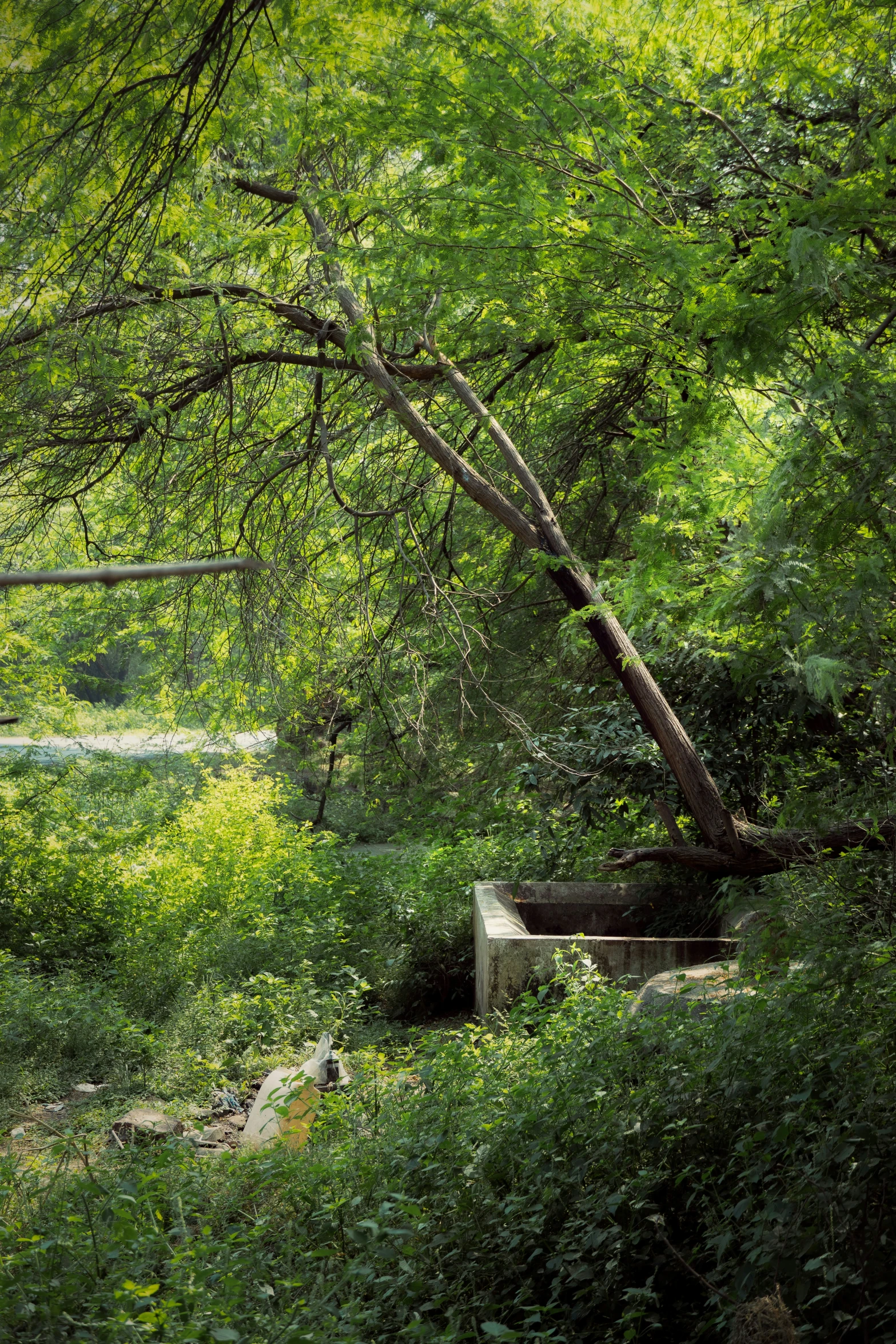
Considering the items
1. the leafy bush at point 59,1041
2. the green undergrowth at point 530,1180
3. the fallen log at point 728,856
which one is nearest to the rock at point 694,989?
the green undergrowth at point 530,1180

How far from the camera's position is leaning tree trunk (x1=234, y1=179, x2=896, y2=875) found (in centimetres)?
646

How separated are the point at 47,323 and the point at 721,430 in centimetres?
356

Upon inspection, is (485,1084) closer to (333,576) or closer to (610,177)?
(610,177)

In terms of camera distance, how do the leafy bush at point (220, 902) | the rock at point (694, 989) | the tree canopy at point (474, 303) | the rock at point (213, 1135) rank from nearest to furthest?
the tree canopy at point (474, 303), the rock at point (694, 989), the rock at point (213, 1135), the leafy bush at point (220, 902)

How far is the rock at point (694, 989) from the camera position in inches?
176

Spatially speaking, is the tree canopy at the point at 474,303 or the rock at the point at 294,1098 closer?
the tree canopy at the point at 474,303

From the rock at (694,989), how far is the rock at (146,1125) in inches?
102

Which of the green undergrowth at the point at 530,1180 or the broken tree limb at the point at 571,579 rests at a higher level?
the broken tree limb at the point at 571,579

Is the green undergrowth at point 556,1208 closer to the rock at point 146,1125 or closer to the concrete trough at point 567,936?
the rock at point 146,1125

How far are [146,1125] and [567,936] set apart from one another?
3214 mm

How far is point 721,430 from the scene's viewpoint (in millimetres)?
5316

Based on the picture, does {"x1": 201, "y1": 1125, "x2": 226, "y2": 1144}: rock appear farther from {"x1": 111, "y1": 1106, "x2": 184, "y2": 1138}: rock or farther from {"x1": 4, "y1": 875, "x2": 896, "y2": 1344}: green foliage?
{"x1": 4, "y1": 875, "x2": 896, "y2": 1344}: green foliage

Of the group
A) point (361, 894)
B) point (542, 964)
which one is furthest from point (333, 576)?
point (542, 964)

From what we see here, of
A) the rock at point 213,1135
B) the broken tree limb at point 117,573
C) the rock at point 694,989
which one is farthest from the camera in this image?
the rock at point 213,1135
